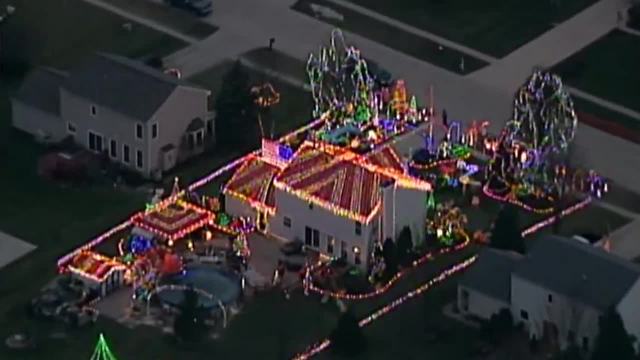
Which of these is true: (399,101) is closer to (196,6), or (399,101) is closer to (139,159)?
(139,159)

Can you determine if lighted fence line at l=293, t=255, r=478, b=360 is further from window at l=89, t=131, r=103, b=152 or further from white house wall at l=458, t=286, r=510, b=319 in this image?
window at l=89, t=131, r=103, b=152

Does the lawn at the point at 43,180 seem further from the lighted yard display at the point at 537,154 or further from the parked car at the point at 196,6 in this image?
the lighted yard display at the point at 537,154

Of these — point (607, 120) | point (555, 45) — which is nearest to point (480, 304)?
point (607, 120)

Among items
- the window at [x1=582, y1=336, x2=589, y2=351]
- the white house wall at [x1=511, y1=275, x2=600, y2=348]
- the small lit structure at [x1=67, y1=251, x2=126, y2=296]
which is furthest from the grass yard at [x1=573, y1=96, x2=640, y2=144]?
the small lit structure at [x1=67, y1=251, x2=126, y2=296]

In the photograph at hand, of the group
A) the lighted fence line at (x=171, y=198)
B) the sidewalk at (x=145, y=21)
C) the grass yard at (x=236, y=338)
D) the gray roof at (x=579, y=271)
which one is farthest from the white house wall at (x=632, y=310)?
the sidewalk at (x=145, y=21)

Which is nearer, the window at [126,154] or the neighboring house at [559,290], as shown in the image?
the neighboring house at [559,290]

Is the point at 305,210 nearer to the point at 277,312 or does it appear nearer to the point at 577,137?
the point at 277,312
